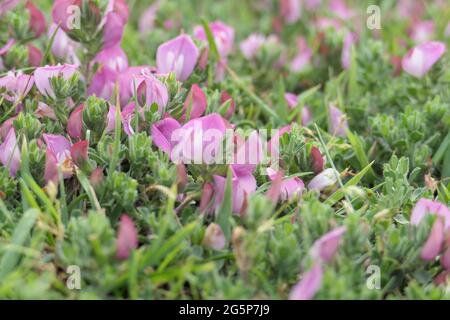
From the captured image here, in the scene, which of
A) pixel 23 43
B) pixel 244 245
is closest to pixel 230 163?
pixel 244 245

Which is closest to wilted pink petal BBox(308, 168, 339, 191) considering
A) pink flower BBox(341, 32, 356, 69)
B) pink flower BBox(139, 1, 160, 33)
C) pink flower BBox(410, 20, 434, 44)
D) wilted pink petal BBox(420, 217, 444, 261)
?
wilted pink petal BBox(420, 217, 444, 261)

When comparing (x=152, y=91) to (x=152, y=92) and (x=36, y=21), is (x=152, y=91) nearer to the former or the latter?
(x=152, y=92)

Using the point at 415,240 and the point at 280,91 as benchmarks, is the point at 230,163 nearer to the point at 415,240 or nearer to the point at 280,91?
the point at 415,240

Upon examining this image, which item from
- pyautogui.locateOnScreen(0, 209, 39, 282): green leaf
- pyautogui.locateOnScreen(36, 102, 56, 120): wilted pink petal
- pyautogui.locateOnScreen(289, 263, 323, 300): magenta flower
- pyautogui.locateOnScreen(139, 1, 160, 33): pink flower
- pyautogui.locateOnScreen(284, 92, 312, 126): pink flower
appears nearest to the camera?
pyautogui.locateOnScreen(289, 263, 323, 300): magenta flower

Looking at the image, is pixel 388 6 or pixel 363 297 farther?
pixel 388 6

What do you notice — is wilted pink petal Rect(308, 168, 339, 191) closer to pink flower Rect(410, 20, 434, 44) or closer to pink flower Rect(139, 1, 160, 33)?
pink flower Rect(410, 20, 434, 44)

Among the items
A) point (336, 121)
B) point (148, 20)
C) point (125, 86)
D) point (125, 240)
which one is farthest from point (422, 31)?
point (125, 240)
